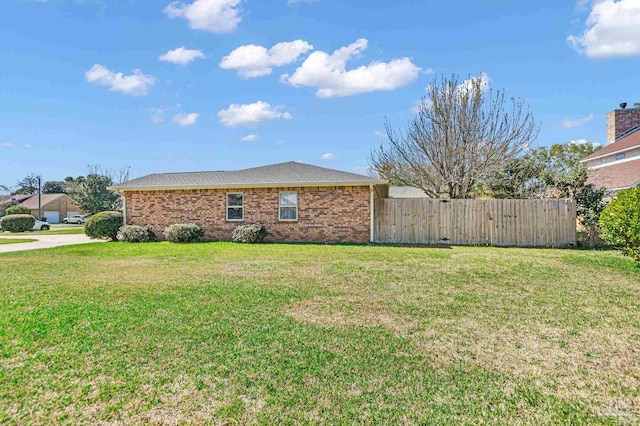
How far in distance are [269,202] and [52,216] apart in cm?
5460

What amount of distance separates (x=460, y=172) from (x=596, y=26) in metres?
7.42

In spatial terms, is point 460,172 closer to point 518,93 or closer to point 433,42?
point 518,93

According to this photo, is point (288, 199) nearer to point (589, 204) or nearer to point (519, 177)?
point (589, 204)

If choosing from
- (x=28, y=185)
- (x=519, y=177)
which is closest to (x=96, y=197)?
(x=519, y=177)

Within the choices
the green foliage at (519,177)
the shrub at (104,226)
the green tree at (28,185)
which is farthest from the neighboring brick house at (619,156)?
the green tree at (28,185)

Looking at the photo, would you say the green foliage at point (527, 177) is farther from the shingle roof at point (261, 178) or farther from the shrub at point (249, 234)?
the shrub at point (249, 234)

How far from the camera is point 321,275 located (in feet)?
25.8

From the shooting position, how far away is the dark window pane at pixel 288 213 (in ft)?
48.4

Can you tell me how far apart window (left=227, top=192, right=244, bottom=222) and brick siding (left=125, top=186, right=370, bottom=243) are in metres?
0.18

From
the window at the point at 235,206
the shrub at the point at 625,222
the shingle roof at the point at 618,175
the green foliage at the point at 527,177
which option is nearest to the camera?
the shrub at the point at 625,222

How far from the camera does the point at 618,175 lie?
18.5 m

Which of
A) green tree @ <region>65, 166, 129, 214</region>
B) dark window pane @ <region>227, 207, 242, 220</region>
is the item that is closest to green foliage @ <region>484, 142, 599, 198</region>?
dark window pane @ <region>227, 207, 242, 220</region>

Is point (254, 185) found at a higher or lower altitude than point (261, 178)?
lower

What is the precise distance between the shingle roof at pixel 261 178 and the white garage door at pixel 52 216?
47963mm
